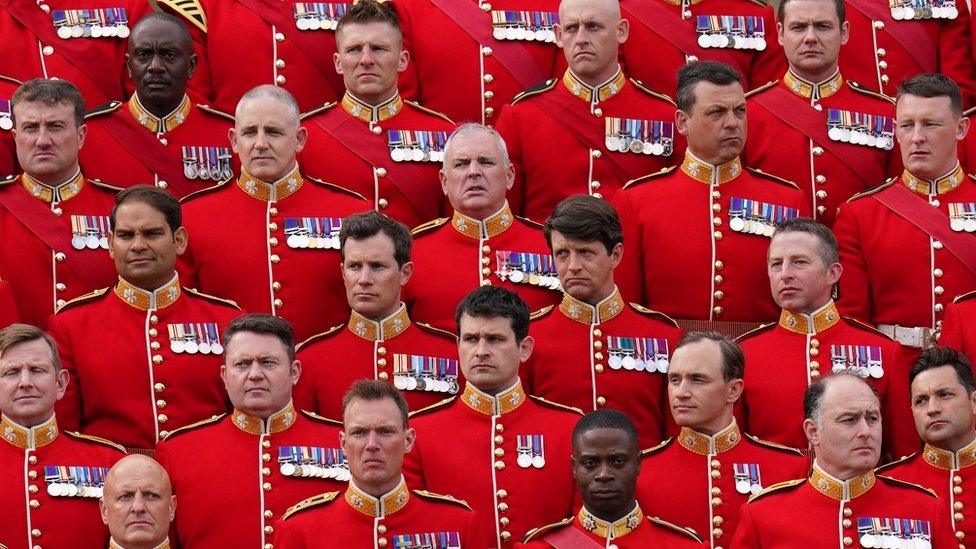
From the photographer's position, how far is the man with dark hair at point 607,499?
858cm

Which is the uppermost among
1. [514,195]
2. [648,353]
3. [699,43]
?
[699,43]

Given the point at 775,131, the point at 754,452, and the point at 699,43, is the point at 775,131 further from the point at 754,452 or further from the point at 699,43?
the point at 754,452

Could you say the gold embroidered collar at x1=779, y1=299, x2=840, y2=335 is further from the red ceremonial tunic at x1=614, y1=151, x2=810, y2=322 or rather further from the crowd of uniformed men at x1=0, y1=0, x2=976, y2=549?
the red ceremonial tunic at x1=614, y1=151, x2=810, y2=322

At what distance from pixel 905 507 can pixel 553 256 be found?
→ 1604mm

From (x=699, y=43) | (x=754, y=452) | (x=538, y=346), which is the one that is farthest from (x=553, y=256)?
(x=699, y=43)

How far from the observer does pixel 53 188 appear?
9867mm

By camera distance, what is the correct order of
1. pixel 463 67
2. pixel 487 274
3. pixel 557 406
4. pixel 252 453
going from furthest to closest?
pixel 463 67 → pixel 487 274 → pixel 557 406 → pixel 252 453

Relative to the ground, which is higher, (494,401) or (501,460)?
(494,401)

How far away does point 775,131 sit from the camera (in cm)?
1045

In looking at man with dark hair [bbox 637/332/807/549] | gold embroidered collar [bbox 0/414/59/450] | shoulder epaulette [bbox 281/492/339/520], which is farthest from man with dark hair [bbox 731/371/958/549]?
gold embroidered collar [bbox 0/414/59/450]

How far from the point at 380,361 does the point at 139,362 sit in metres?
0.85

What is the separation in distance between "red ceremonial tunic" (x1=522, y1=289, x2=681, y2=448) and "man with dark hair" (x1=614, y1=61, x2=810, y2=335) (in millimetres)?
379

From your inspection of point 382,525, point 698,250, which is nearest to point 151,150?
point 698,250

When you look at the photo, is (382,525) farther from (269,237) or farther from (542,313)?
(269,237)
